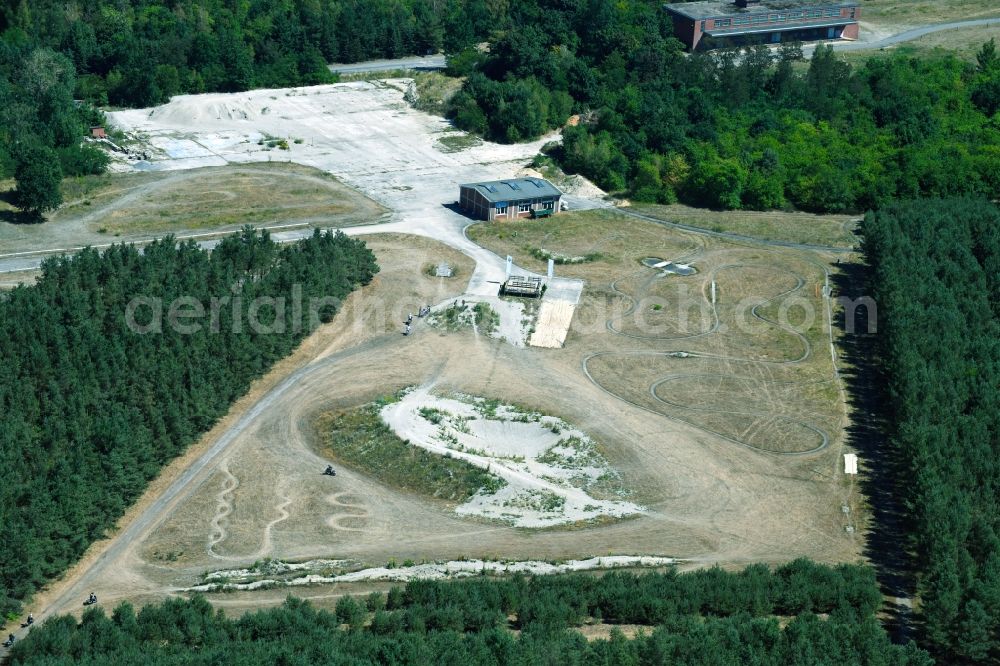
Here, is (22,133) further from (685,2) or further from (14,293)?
(685,2)

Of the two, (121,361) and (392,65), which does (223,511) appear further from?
(392,65)

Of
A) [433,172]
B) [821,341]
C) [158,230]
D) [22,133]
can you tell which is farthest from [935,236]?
[22,133]

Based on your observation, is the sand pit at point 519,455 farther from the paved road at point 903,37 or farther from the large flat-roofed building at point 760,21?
the paved road at point 903,37

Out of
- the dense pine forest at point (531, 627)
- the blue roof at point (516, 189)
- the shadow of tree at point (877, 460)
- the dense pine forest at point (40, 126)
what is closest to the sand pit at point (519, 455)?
the dense pine forest at point (531, 627)

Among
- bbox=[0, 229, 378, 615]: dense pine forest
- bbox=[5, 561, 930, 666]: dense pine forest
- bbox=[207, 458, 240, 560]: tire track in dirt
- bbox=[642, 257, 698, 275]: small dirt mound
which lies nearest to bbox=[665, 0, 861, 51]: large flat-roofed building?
bbox=[642, 257, 698, 275]: small dirt mound

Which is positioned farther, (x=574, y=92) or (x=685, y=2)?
(x=685, y=2)
